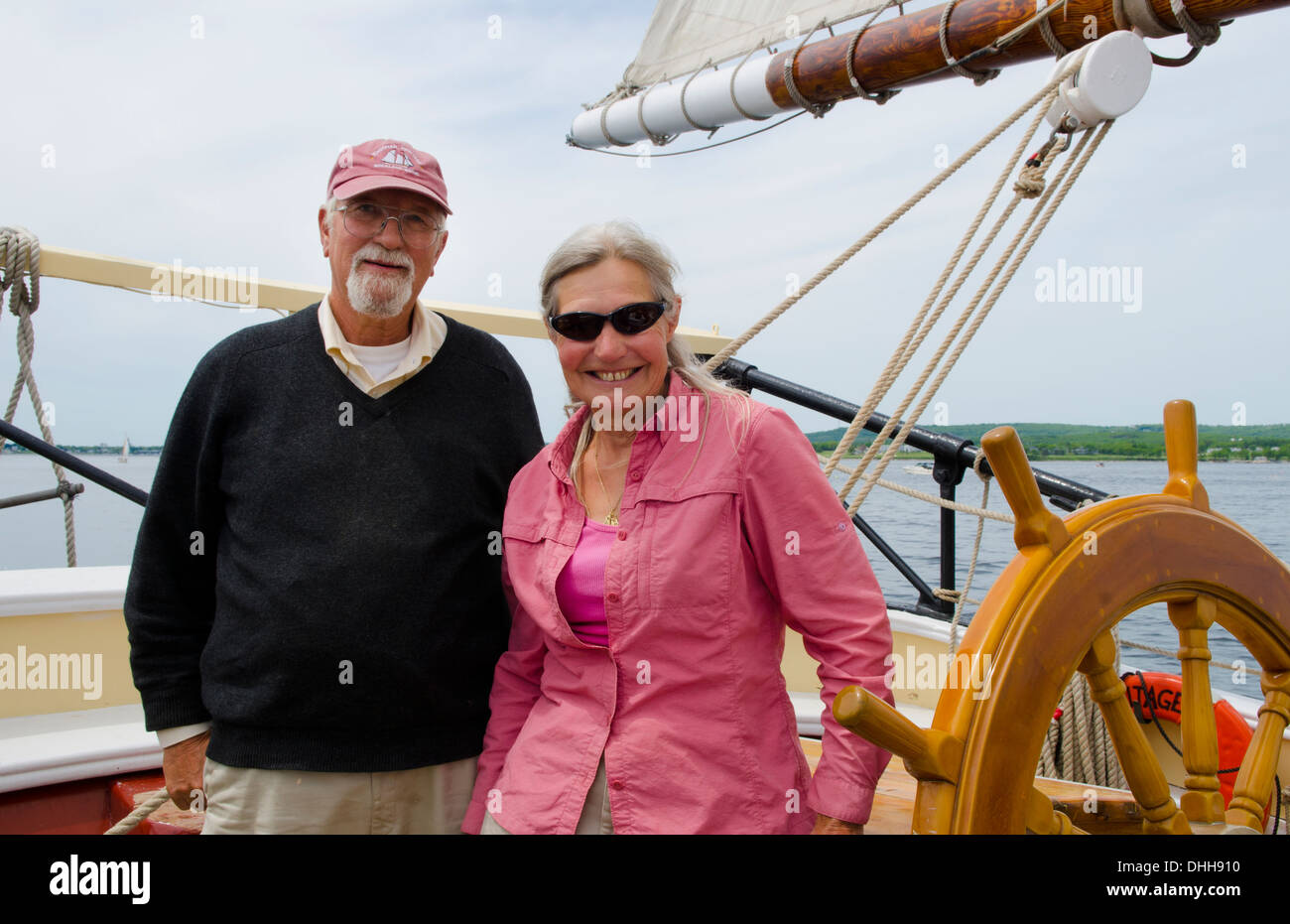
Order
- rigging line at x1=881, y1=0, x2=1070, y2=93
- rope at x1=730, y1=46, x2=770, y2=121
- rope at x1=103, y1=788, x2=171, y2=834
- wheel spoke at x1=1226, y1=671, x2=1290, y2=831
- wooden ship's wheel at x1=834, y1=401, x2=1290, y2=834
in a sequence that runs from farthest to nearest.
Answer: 1. rope at x1=730, y1=46, x2=770, y2=121
2. rigging line at x1=881, y1=0, x2=1070, y2=93
3. rope at x1=103, y1=788, x2=171, y2=834
4. wheel spoke at x1=1226, y1=671, x2=1290, y2=831
5. wooden ship's wheel at x1=834, y1=401, x2=1290, y2=834

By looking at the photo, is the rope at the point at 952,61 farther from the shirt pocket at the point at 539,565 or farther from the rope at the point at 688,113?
the shirt pocket at the point at 539,565

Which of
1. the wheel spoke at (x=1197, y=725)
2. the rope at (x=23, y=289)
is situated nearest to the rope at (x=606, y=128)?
the rope at (x=23, y=289)

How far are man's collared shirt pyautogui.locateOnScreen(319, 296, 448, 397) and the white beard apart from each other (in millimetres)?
75

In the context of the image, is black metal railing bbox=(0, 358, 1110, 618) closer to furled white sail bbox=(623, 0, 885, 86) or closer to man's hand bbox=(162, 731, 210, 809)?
man's hand bbox=(162, 731, 210, 809)

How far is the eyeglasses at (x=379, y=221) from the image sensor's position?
5.96 feet

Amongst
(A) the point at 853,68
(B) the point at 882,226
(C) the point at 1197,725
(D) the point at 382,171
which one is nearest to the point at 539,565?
(D) the point at 382,171

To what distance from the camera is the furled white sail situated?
424 cm

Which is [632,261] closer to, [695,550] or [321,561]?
[695,550]

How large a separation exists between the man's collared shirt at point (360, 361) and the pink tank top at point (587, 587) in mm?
→ 525

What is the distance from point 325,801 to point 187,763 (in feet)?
1.04

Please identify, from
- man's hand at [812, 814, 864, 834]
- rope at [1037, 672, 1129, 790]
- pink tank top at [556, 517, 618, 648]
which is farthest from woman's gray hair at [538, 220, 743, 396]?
rope at [1037, 672, 1129, 790]

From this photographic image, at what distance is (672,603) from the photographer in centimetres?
143
